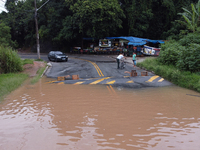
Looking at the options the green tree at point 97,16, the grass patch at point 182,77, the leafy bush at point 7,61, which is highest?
the green tree at point 97,16

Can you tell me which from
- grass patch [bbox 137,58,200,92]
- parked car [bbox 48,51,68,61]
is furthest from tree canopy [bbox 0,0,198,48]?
grass patch [bbox 137,58,200,92]

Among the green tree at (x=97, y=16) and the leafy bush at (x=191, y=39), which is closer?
the leafy bush at (x=191, y=39)

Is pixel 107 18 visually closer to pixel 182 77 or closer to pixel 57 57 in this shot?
pixel 57 57

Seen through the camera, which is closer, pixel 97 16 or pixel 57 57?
pixel 57 57

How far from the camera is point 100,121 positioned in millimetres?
7309

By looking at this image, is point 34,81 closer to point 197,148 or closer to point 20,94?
point 20,94

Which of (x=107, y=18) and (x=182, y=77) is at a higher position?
(x=107, y=18)

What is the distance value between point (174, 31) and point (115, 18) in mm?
10293

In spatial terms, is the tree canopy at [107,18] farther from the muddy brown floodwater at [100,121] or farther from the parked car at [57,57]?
the muddy brown floodwater at [100,121]

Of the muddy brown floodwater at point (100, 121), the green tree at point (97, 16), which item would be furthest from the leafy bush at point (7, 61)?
the green tree at point (97, 16)

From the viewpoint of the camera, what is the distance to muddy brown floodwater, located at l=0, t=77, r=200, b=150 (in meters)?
5.78

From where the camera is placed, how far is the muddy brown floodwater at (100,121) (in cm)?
578

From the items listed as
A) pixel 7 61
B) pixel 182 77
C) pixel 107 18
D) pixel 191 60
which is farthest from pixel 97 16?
pixel 182 77

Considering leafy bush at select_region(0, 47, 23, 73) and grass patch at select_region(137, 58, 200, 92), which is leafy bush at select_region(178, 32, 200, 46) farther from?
leafy bush at select_region(0, 47, 23, 73)
